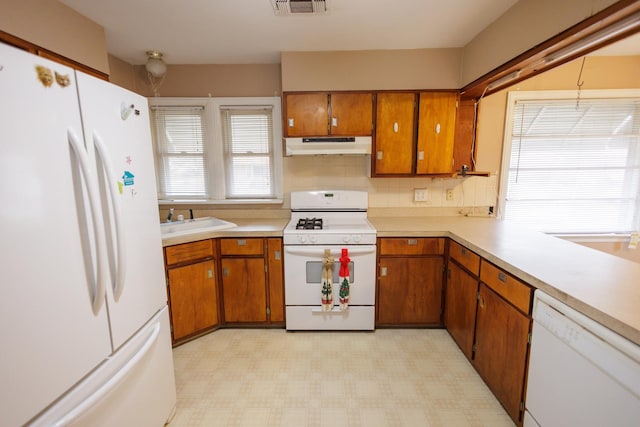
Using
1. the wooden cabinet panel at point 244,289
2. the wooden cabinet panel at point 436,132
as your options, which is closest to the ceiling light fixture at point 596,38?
the wooden cabinet panel at point 436,132

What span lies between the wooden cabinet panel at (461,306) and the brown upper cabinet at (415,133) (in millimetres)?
957

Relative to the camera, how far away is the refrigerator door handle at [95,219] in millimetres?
964

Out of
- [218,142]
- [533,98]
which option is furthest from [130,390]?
[533,98]

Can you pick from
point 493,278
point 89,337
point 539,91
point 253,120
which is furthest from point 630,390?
point 253,120

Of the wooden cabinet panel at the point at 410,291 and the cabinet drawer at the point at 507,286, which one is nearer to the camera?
the cabinet drawer at the point at 507,286

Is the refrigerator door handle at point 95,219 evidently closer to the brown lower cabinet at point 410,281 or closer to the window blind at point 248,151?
the brown lower cabinet at point 410,281

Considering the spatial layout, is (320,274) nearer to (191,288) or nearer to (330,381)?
(330,381)

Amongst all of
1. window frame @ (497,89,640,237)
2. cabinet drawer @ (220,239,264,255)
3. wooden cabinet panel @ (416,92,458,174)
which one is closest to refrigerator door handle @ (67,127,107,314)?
cabinet drawer @ (220,239,264,255)

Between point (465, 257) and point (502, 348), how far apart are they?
2.07 feet

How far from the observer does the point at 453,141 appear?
2.63 m

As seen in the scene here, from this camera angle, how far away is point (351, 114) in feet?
8.46

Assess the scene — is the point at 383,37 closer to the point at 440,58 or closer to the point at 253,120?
the point at 440,58

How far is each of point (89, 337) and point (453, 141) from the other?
9.32 ft

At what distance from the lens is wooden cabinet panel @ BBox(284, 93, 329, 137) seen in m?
2.57
